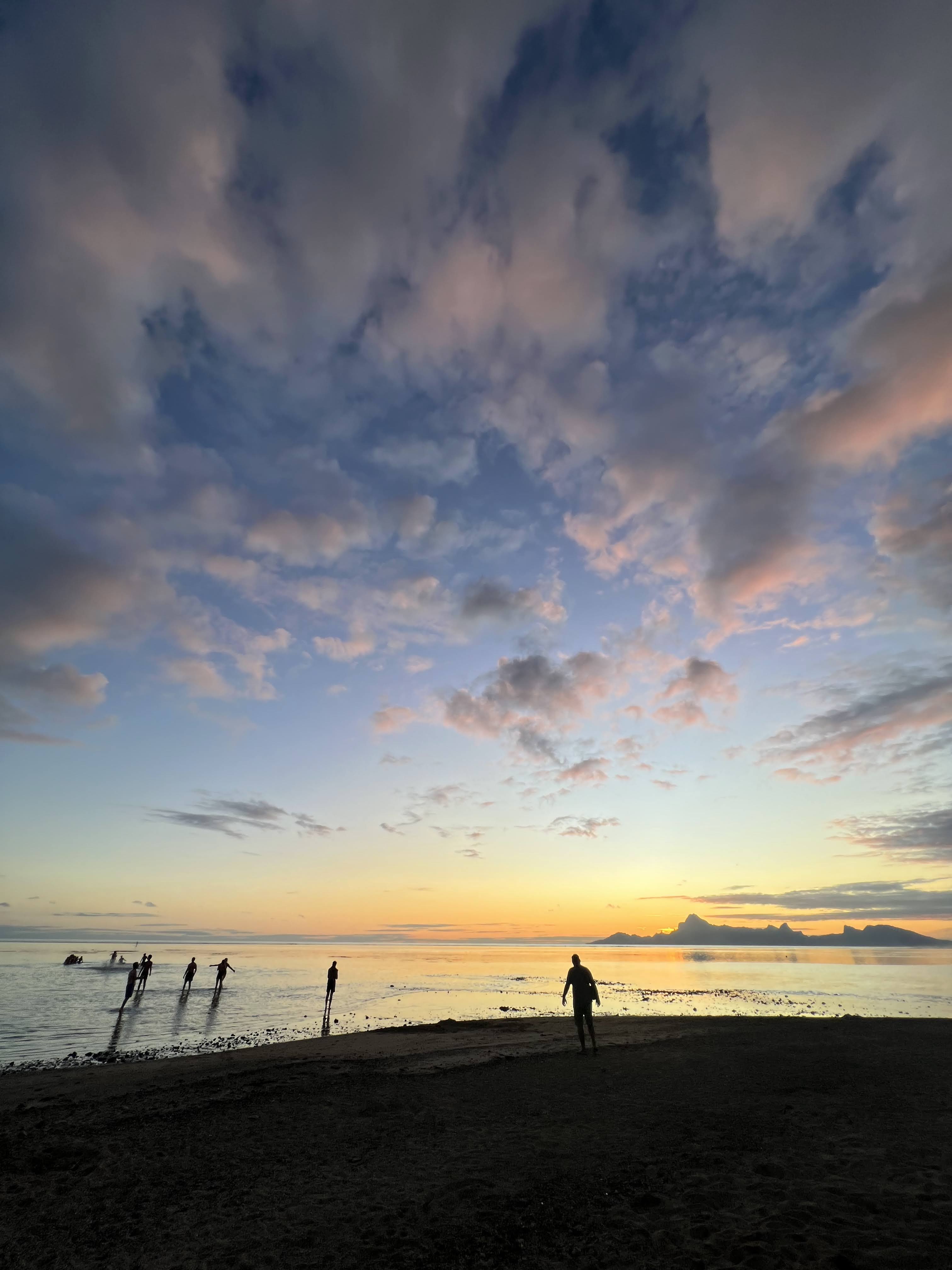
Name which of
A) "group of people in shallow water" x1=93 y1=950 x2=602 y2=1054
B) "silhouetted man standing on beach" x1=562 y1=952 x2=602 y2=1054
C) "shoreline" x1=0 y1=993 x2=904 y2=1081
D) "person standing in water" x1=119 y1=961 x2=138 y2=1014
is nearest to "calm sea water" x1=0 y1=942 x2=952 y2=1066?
"shoreline" x1=0 y1=993 x2=904 y2=1081

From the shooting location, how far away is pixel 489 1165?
961cm

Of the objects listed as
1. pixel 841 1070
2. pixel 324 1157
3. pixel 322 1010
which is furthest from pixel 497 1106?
pixel 322 1010

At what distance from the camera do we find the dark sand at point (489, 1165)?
6.94 meters

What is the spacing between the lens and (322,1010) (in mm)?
36500

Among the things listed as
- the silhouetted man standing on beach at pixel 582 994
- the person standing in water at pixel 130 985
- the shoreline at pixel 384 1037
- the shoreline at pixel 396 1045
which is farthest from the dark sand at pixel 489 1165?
the person standing in water at pixel 130 985

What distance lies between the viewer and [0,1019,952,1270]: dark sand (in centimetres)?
694

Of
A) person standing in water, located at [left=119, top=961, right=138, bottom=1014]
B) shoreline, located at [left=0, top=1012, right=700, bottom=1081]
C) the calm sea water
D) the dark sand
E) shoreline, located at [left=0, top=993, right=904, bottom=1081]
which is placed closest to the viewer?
the dark sand

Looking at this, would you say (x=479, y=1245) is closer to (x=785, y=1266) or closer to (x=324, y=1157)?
(x=785, y=1266)

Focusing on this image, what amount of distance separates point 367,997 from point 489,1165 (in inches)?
1576

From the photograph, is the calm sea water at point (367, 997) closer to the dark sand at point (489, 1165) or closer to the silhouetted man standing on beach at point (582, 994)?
the dark sand at point (489, 1165)

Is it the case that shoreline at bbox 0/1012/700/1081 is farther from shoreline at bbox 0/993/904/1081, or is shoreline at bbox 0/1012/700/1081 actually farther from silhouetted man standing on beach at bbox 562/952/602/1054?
silhouetted man standing on beach at bbox 562/952/602/1054

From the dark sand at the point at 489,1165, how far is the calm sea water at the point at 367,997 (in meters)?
12.5

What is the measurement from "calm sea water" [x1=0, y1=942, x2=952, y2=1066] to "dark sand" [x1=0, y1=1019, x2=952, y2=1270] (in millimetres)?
12477

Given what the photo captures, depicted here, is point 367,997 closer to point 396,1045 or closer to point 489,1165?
point 396,1045
